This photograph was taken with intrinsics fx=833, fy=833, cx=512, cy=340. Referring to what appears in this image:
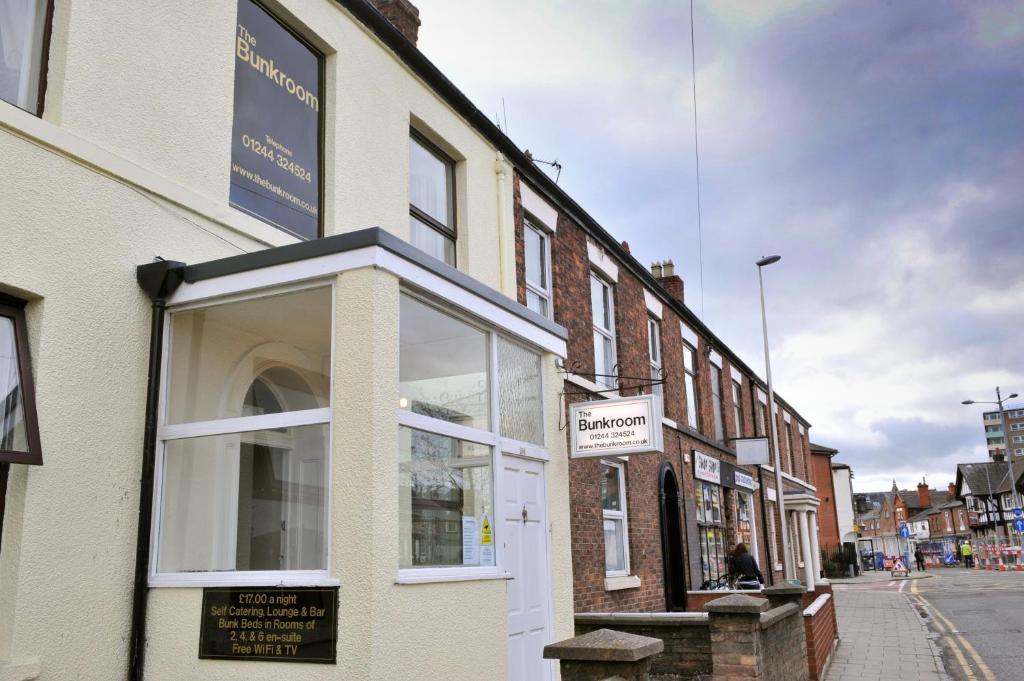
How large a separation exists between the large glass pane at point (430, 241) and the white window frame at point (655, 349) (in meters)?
7.04

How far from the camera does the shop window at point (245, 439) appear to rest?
17.5 ft

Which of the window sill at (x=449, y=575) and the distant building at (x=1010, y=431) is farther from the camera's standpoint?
the distant building at (x=1010, y=431)

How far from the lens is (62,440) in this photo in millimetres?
4988

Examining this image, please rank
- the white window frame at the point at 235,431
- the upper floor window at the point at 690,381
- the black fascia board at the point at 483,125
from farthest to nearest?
the upper floor window at the point at 690,381
the black fascia board at the point at 483,125
the white window frame at the point at 235,431

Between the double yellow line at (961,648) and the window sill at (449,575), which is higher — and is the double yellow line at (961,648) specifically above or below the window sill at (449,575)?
below

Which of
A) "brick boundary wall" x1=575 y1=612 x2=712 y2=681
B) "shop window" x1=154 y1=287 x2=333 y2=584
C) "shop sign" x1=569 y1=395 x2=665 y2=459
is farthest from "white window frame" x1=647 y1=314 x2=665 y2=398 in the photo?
"shop window" x1=154 y1=287 x2=333 y2=584

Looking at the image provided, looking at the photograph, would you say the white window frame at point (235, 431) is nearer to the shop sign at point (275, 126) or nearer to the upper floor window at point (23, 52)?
the shop sign at point (275, 126)

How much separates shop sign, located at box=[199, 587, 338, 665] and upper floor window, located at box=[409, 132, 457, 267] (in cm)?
458

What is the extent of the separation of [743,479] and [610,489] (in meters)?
9.65

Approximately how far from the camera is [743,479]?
840 inches

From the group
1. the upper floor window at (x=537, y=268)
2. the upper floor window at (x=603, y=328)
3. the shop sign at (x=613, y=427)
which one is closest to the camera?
the shop sign at (x=613, y=427)

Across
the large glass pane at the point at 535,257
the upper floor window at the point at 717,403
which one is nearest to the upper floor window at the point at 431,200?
the large glass pane at the point at 535,257

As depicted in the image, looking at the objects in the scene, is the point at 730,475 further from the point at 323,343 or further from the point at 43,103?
the point at 43,103

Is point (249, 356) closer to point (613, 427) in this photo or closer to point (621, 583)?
point (613, 427)
